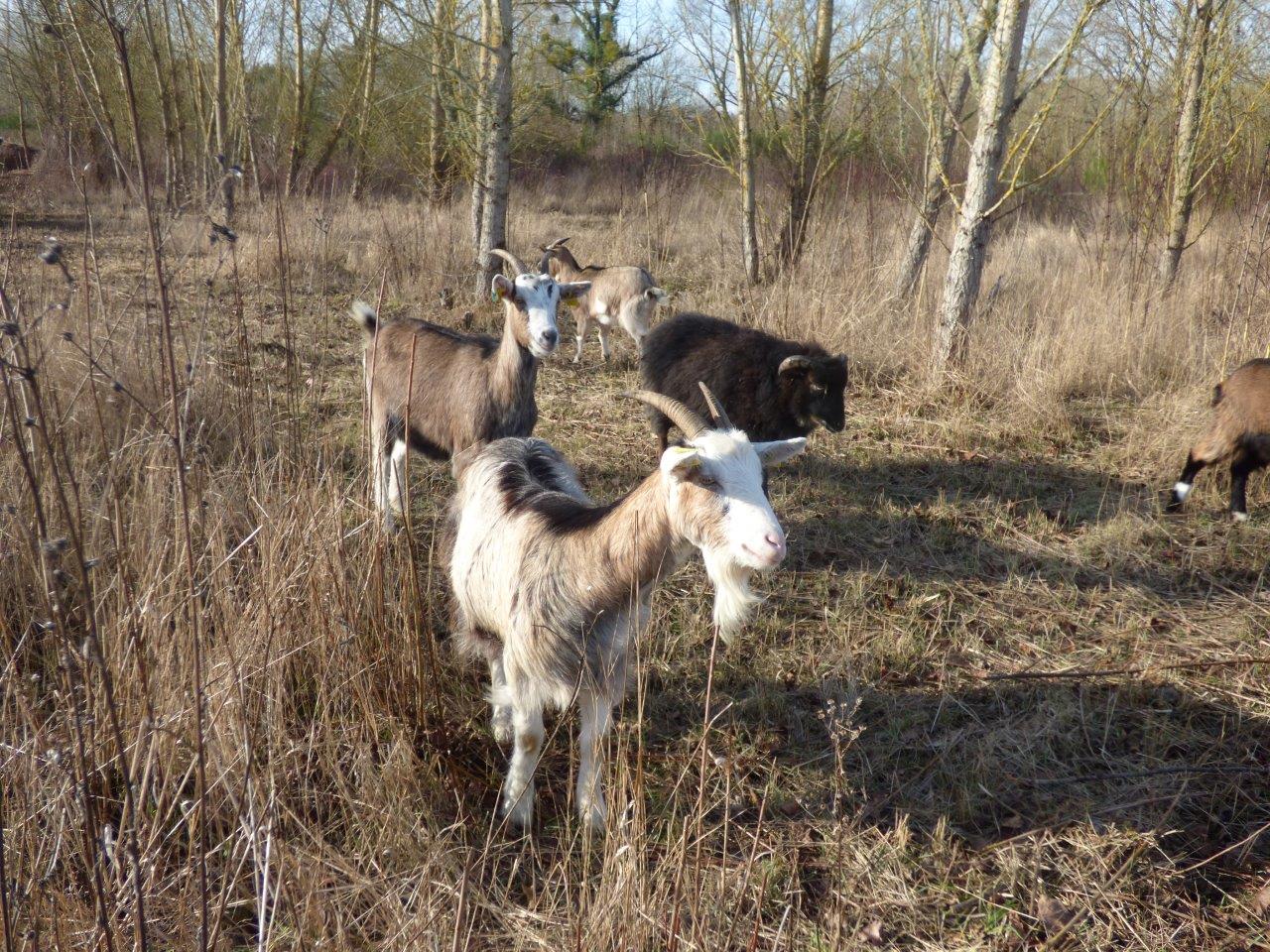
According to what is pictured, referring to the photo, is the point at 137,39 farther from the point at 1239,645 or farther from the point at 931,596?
the point at 1239,645

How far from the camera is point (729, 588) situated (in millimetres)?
2445

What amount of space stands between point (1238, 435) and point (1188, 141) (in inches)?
179

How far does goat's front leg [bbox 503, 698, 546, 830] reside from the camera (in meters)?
2.70

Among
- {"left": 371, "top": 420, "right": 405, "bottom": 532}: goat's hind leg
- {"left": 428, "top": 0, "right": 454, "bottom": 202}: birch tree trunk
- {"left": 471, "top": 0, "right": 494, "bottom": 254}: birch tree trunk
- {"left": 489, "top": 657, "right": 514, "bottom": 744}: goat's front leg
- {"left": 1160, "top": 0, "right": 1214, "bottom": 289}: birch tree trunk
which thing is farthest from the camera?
{"left": 428, "top": 0, "right": 454, "bottom": 202}: birch tree trunk

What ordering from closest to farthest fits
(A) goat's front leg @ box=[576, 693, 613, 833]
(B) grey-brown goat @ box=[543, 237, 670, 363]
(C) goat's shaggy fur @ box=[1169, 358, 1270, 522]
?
(A) goat's front leg @ box=[576, 693, 613, 833] < (C) goat's shaggy fur @ box=[1169, 358, 1270, 522] < (B) grey-brown goat @ box=[543, 237, 670, 363]

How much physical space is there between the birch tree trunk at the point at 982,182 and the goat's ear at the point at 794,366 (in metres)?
1.97

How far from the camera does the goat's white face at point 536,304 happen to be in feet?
14.6

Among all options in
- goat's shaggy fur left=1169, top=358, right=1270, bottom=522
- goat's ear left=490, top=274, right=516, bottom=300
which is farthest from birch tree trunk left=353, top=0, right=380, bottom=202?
goat's shaggy fur left=1169, top=358, right=1270, bottom=522

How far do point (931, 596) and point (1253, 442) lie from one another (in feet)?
7.43

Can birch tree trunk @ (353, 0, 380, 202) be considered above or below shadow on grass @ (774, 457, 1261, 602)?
above

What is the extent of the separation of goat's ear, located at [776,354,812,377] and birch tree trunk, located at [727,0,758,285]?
468cm

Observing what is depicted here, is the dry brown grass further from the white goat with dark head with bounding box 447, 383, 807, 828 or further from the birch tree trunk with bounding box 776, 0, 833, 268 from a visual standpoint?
the birch tree trunk with bounding box 776, 0, 833, 268

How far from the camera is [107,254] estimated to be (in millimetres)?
10570

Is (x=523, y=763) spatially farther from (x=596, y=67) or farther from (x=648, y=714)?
(x=596, y=67)
